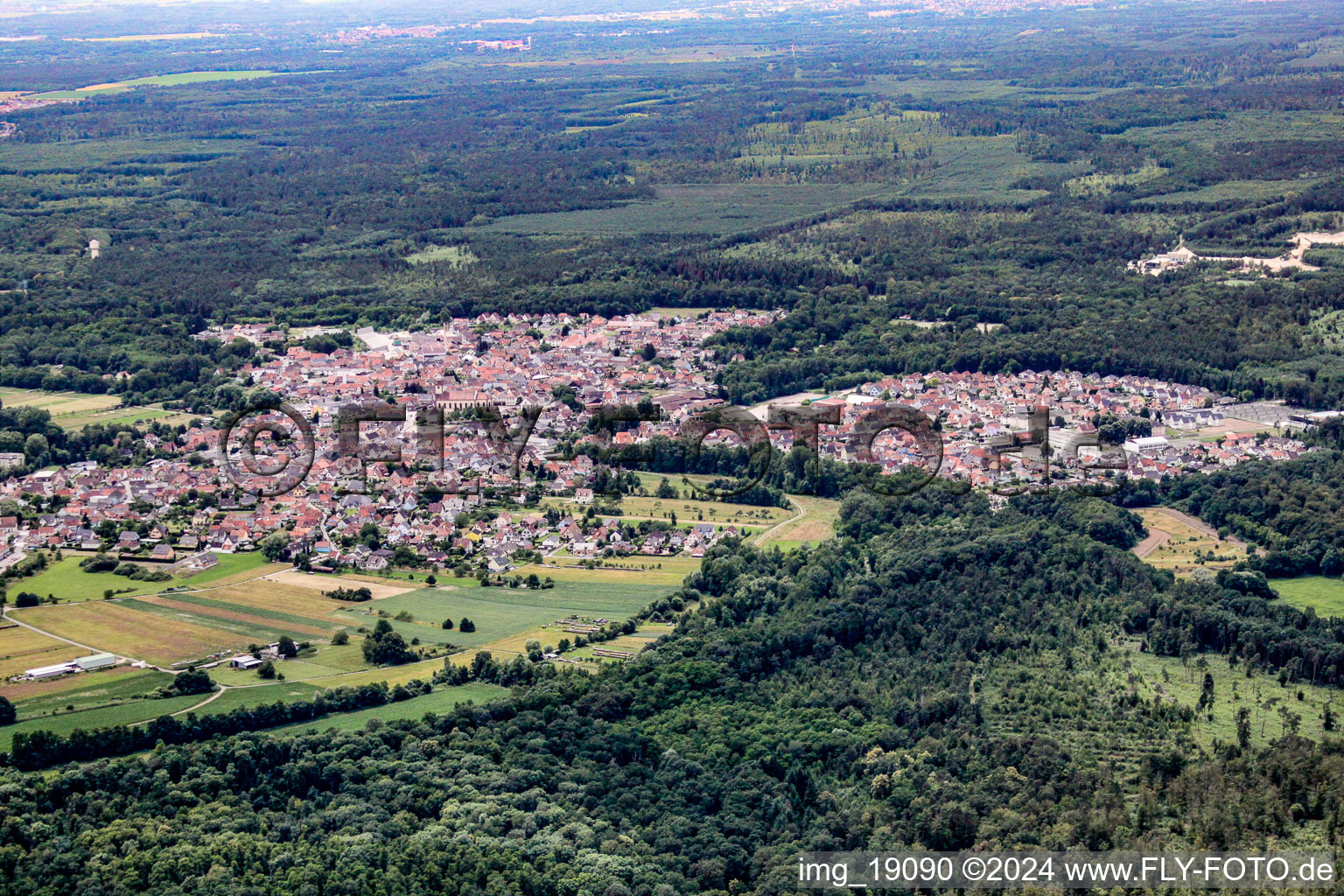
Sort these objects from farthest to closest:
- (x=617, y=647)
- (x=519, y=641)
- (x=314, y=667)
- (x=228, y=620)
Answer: (x=228, y=620), (x=519, y=641), (x=617, y=647), (x=314, y=667)

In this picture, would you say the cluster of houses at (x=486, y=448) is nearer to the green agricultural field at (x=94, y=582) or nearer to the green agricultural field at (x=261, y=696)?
the green agricultural field at (x=94, y=582)

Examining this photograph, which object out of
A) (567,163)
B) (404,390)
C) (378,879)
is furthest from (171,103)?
(378,879)

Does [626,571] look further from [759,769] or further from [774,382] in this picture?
[774,382]

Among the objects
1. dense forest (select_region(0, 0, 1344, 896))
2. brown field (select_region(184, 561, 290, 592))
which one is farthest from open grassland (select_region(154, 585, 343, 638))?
dense forest (select_region(0, 0, 1344, 896))

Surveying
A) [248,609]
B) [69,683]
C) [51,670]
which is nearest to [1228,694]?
[248,609]

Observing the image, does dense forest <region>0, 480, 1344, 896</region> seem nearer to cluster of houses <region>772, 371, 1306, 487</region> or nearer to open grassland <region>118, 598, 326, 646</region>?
open grassland <region>118, 598, 326, 646</region>

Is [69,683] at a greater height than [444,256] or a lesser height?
lesser
